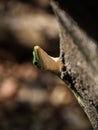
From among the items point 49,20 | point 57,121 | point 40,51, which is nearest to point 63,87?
point 57,121

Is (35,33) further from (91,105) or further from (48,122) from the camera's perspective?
(91,105)

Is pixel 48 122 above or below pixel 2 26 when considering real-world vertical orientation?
below

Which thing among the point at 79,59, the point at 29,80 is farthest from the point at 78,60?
the point at 29,80

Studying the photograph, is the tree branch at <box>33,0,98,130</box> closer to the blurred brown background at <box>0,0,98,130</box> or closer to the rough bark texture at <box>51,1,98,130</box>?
the rough bark texture at <box>51,1,98,130</box>

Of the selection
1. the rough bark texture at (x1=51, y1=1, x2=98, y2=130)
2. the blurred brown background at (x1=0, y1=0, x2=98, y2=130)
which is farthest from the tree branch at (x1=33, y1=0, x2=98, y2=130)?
the blurred brown background at (x1=0, y1=0, x2=98, y2=130)

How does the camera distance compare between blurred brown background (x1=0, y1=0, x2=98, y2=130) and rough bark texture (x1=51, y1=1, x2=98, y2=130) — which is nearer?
rough bark texture (x1=51, y1=1, x2=98, y2=130)
